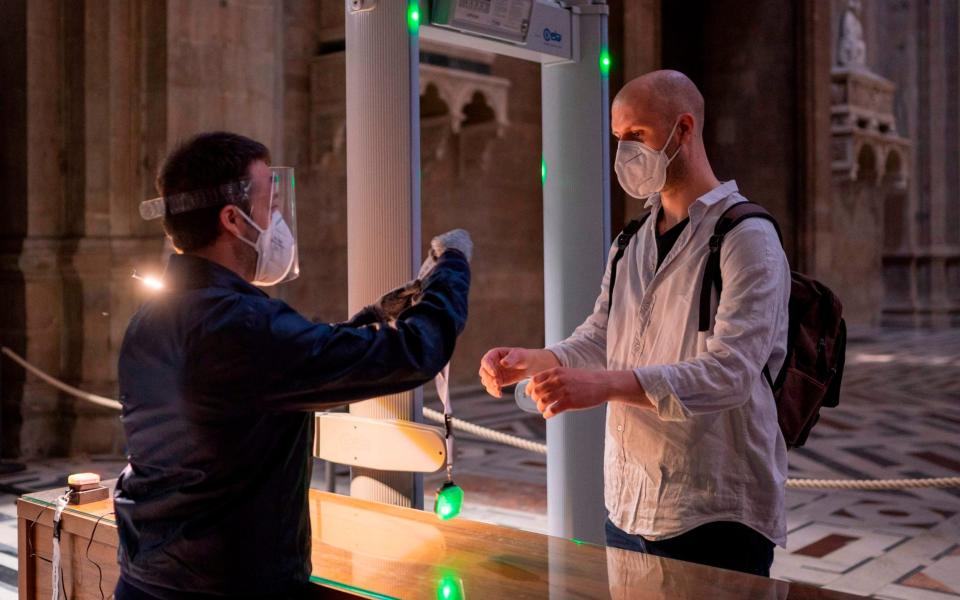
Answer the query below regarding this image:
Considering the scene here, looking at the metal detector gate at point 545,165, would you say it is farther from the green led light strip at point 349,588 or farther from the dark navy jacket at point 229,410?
the dark navy jacket at point 229,410

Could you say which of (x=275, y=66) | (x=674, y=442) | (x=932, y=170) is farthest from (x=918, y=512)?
(x=932, y=170)

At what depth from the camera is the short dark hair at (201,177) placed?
183cm

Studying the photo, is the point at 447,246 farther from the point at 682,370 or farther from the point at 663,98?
the point at 663,98

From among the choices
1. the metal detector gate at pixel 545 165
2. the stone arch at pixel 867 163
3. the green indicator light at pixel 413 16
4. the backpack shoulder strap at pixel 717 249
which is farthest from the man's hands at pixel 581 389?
the stone arch at pixel 867 163

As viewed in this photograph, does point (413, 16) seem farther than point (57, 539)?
Yes

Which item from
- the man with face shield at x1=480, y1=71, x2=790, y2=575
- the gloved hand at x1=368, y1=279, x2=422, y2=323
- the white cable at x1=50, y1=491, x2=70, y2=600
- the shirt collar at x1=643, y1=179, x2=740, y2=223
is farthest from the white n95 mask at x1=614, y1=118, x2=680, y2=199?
the white cable at x1=50, y1=491, x2=70, y2=600

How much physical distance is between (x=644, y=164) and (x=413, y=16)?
2.84 feet

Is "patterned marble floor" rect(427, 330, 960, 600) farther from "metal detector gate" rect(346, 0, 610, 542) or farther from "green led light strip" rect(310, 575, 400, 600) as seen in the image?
"green led light strip" rect(310, 575, 400, 600)

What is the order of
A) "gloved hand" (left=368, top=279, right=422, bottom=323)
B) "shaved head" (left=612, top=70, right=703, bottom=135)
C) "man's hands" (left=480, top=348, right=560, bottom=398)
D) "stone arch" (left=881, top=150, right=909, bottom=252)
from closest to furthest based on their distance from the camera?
"gloved hand" (left=368, top=279, right=422, bottom=323)
"shaved head" (left=612, top=70, right=703, bottom=135)
"man's hands" (left=480, top=348, right=560, bottom=398)
"stone arch" (left=881, top=150, right=909, bottom=252)

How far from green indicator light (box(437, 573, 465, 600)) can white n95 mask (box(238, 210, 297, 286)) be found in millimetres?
648

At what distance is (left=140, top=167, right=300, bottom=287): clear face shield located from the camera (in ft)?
6.00

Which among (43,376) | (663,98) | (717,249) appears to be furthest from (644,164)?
(43,376)

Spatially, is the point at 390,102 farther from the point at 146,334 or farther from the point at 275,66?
the point at 275,66

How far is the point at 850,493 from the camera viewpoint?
6.69m
